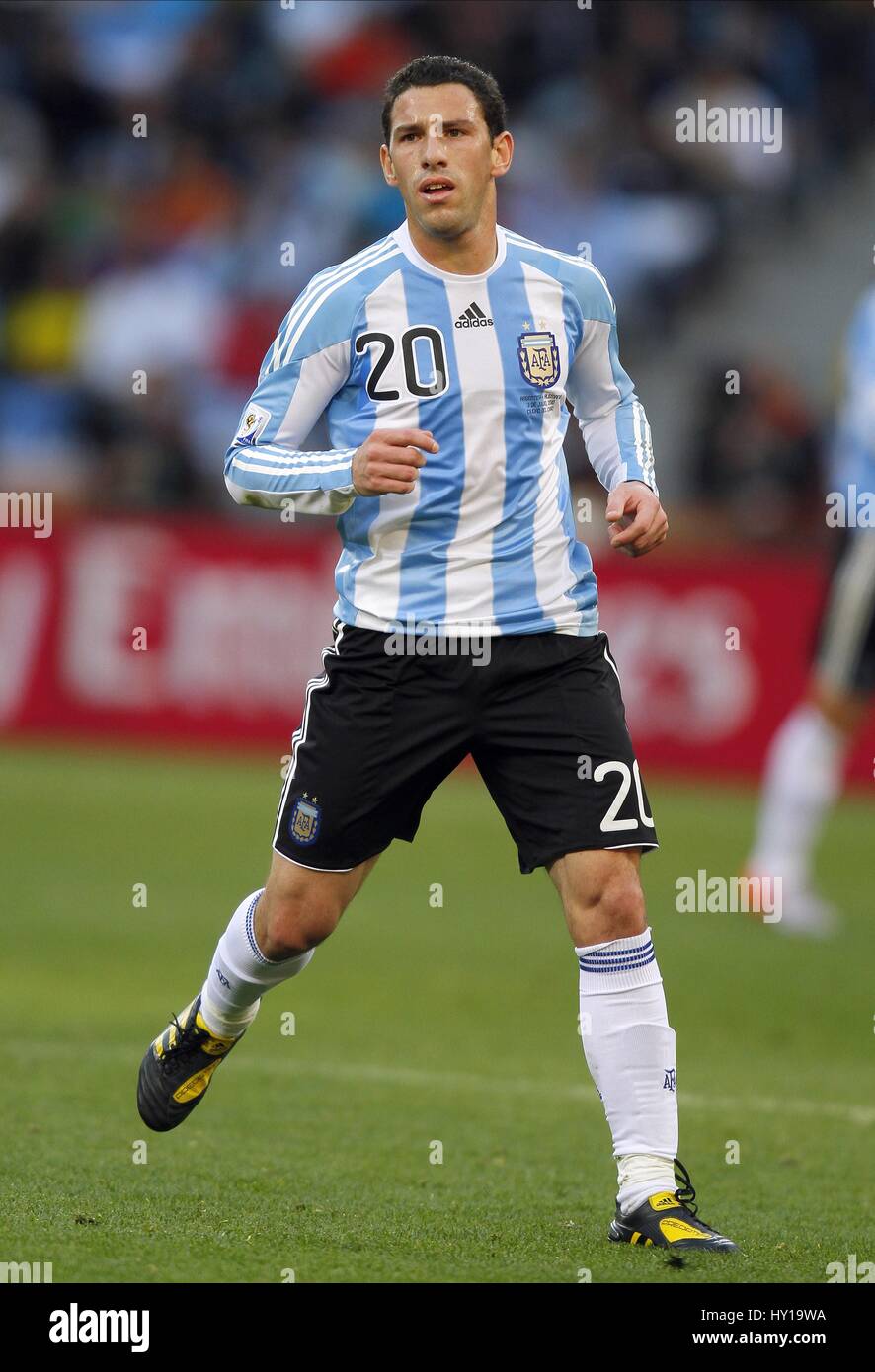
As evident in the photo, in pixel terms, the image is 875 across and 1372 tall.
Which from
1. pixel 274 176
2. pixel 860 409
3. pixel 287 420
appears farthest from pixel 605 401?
pixel 274 176

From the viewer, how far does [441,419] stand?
476cm

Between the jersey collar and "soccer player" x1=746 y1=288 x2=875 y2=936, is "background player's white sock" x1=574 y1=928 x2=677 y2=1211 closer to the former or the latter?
the jersey collar

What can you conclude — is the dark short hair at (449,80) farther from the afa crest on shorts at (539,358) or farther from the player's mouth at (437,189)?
the afa crest on shorts at (539,358)

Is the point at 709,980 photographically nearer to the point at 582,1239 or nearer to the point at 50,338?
the point at 582,1239

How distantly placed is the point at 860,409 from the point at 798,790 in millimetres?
1763

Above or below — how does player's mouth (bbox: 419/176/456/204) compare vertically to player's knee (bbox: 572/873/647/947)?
above

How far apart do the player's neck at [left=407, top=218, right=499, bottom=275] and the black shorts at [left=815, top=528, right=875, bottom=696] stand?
4.89m

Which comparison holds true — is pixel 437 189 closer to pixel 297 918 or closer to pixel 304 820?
pixel 304 820

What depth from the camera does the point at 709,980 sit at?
850 cm

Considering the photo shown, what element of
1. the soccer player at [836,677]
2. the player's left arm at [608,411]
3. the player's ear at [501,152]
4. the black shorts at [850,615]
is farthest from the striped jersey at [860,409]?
the player's ear at [501,152]

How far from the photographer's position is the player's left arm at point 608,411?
482 centimetres

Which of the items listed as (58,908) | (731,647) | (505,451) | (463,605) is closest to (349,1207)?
(463,605)

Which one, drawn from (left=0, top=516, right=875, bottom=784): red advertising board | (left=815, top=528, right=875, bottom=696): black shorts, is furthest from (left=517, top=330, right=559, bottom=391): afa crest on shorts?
(left=0, top=516, right=875, bottom=784): red advertising board

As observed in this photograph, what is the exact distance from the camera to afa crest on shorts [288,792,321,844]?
480 cm
